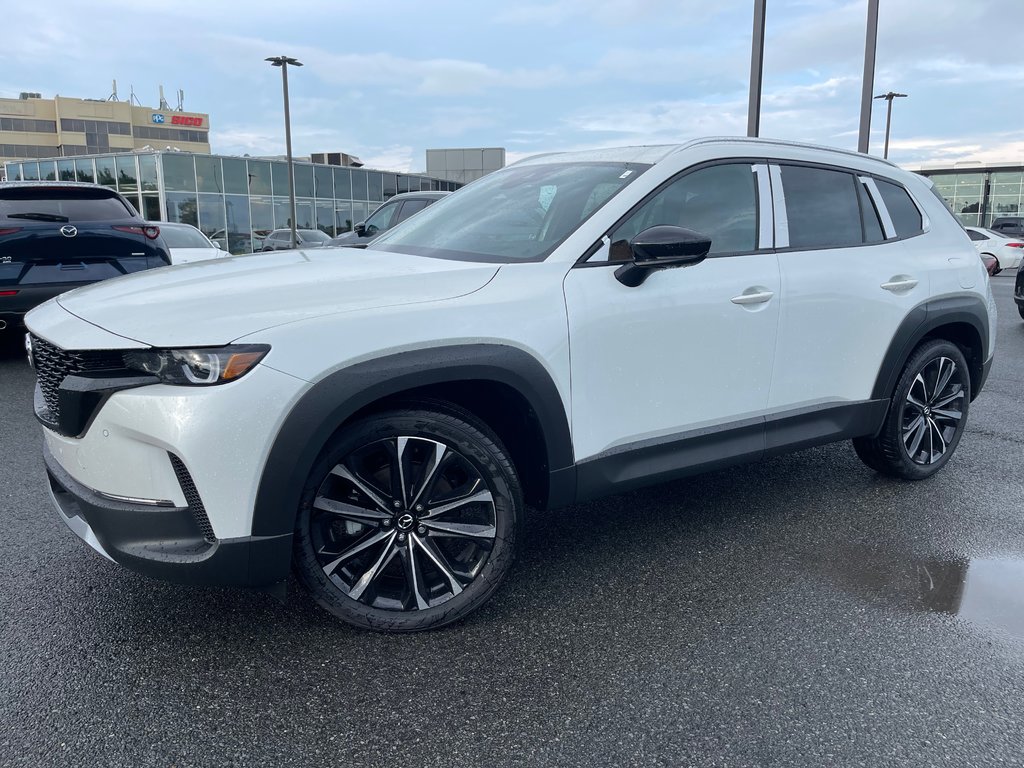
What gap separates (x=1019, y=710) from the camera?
7.67ft

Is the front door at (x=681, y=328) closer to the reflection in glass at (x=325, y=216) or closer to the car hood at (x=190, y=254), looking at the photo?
the car hood at (x=190, y=254)

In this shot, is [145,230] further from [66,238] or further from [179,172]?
[179,172]

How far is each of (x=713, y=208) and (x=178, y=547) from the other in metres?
2.44

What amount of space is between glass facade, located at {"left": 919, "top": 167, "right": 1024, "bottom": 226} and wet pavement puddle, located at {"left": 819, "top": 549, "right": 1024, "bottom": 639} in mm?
42638

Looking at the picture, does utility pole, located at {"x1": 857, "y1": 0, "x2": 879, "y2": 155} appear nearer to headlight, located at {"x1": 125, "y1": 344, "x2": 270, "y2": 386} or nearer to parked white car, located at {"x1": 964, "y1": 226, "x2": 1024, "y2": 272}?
parked white car, located at {"x1": 964, "y1": 226, "x2": 1024, "y2": 272}

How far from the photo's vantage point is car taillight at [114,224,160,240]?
721 cm

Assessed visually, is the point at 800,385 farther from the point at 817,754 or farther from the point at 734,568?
the point at 817,754

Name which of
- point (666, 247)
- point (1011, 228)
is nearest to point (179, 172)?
point (1011, 228)

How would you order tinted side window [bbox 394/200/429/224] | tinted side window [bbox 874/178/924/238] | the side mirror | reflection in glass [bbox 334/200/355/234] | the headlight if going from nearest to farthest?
the headlight < the side mirror < tinted side window [bbox 874/178/924/238] < tinted side window [bbox 394/200/429/224] < reflection in glass [bbox 334/200/355/234]

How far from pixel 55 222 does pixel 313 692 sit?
6.12 meters

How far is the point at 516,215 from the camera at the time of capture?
343cm

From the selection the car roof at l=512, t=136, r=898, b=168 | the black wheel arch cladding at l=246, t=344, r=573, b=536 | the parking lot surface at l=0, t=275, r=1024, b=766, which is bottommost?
the parking lot surface at l=0, t=275, r=1024, b=766

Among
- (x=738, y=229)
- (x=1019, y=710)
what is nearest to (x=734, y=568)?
(x=1019, y=710)

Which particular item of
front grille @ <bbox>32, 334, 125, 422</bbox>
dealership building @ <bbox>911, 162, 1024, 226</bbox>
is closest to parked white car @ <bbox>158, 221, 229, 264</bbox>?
front grille @ <bbox>32, 334, 125, 422</bbox>
